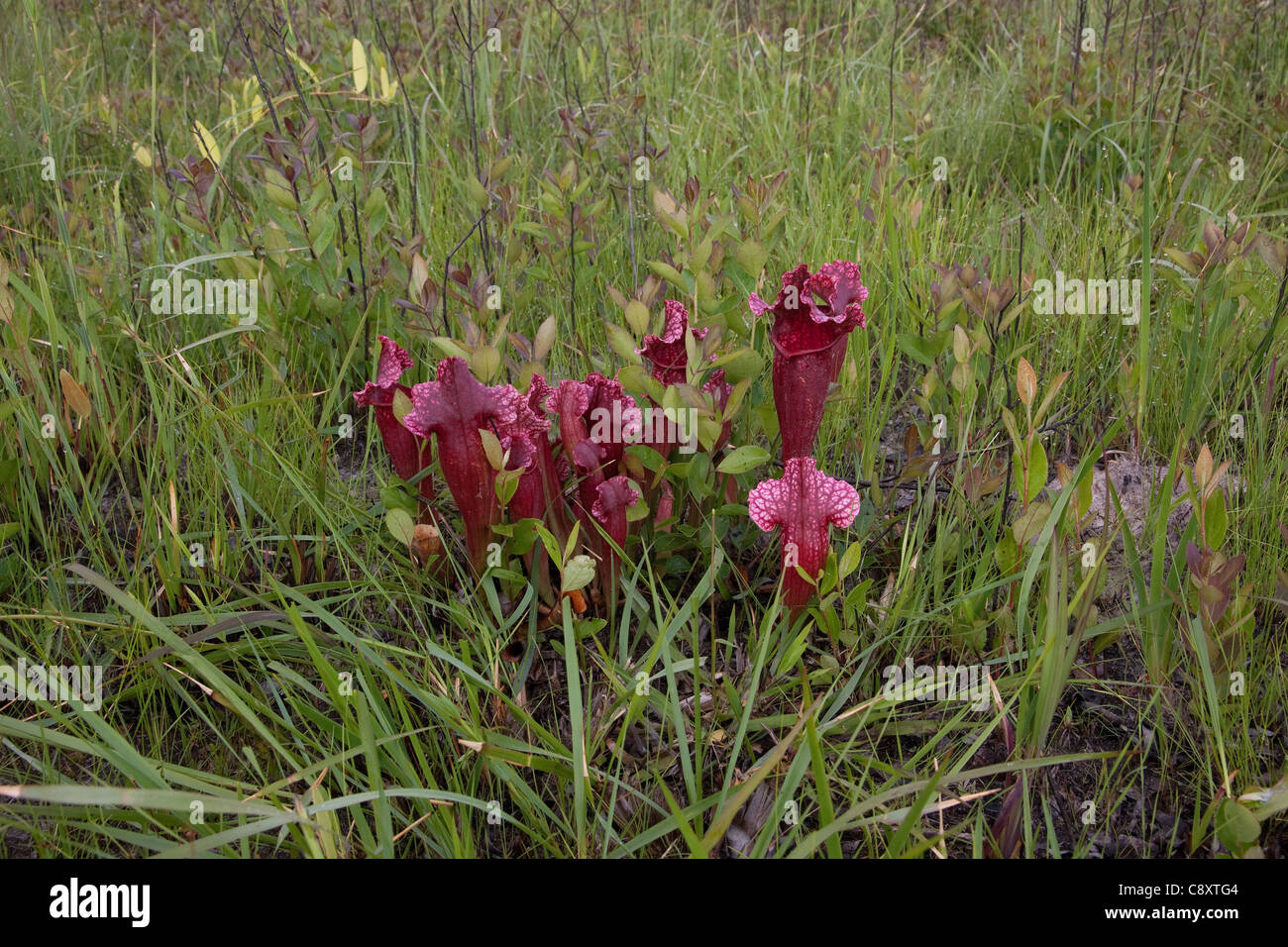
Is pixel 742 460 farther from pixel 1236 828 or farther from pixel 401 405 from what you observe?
pixel 1236 828

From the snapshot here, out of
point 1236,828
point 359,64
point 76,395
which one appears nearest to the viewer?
point 1236,828

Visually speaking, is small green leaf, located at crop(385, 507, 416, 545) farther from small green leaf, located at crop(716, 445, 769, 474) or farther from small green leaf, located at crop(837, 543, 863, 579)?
small green leaf, located at crop(837, 543, 863, 579)

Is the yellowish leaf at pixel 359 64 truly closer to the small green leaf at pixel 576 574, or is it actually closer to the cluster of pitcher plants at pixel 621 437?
the cluster of pitcher plants at pixel 621 437

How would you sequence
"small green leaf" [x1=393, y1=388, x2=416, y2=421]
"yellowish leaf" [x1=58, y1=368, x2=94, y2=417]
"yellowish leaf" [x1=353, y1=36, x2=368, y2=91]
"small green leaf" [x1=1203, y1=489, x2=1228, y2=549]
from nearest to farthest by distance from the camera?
"small green leaf" [x1=1203, y1=489, x2=1228, y2=549] < "small green leaf" [x1=393, y1=388, x2=416, y2=421] < "yellowish leaf" [x1=58, y1=368, x2=94, y2=417] < "yellowish leaf" [x1=353, y1=36, x2=368, y2=91]

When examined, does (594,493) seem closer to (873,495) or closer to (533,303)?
(873,495)

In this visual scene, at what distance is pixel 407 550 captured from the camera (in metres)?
2.07

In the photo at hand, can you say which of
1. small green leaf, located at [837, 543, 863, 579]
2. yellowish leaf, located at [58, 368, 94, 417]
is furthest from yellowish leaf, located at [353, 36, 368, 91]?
small green leaf, located at [837, 543, 863, 579]

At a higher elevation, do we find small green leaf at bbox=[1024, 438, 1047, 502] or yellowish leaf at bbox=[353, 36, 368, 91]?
yellowish leaf at bbox=[353, 36, 368, 91]

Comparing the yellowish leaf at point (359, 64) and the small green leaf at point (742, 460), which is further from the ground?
the yellowish leaf at point (359, 64)

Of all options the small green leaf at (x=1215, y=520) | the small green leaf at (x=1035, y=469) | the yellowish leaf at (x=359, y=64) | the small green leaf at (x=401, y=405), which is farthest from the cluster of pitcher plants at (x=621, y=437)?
the yellowish leaf at (x=359, y=64)

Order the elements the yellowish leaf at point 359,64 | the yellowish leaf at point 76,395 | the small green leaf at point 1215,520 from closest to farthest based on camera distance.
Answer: the small green leaf at point 1215,520 < the yellowish leaf at point 76,395 < the yellowish leaf at point 359,64

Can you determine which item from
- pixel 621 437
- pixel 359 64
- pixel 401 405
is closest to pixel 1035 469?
pixel 621 437

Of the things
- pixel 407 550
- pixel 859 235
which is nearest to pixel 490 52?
pixel 859 235

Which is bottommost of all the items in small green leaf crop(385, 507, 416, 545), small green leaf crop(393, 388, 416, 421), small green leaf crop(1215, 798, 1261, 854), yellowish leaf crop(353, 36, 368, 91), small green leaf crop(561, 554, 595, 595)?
small green leaf crop(1215, 798, 1261, 854)
